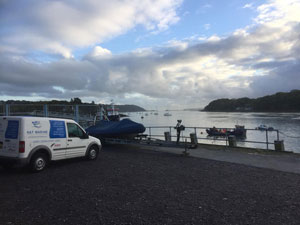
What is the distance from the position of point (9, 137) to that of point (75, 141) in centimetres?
227

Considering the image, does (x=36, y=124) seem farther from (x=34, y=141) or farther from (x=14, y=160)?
(x=14, y=160)

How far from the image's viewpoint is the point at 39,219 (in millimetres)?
3953

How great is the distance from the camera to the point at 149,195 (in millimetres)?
5164

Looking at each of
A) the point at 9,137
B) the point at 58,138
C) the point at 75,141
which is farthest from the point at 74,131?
the point at 9,137

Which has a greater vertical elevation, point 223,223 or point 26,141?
point 26,141

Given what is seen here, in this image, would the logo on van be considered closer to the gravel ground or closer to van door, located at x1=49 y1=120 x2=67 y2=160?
van door, located at x1=49 y1=120 x2=67 y2=160

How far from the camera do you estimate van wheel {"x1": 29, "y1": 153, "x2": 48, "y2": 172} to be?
7.14 meters

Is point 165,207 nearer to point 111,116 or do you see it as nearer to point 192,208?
point 192,208

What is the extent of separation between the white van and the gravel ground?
1.64 ft

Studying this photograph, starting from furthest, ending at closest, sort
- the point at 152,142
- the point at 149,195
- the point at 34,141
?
the point at 152,142
the point at 34,141
the point at 149,195

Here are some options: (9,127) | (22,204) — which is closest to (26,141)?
(9,127)

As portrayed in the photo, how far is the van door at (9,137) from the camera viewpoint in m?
6.89

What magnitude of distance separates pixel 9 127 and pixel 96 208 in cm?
461

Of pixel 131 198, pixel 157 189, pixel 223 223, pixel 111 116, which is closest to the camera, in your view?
Answer: pixel 223 223
